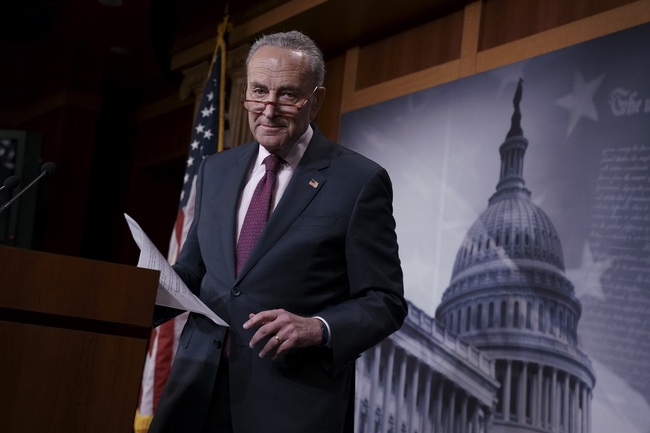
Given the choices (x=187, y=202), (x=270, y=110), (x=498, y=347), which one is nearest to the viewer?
(x=270, y=110)

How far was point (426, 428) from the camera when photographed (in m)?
4.41

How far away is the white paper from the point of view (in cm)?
186

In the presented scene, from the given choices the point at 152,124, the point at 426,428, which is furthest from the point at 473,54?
the point at 152,124

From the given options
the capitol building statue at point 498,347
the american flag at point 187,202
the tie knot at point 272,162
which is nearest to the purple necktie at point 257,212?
the tie knot at point 272,162

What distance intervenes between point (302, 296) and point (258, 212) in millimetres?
219

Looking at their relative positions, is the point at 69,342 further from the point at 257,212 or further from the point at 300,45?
the point at 300,45

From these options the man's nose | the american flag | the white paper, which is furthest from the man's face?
the american flag

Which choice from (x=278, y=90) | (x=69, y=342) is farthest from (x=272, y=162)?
(x=69, y=342)

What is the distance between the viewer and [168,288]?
1869mm

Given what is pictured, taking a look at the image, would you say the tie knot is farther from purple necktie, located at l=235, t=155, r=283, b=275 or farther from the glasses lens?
the glasses lens

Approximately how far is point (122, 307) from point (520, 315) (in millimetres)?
2536

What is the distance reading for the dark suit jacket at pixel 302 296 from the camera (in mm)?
1901

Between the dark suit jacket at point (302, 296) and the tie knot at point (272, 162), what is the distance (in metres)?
0.06

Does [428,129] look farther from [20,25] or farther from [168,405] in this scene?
[20,25]
